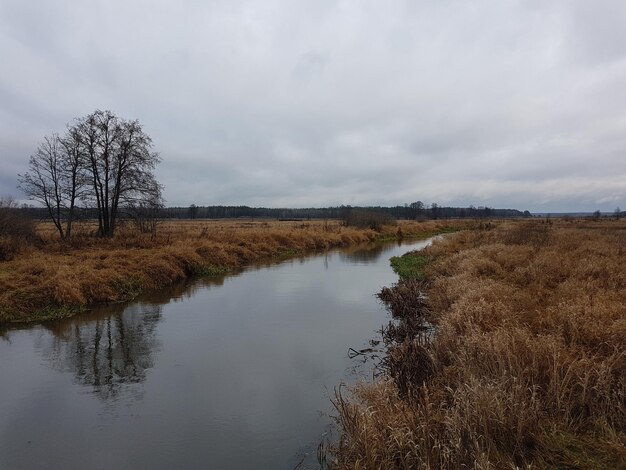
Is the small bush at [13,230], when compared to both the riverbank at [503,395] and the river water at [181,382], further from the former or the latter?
the riverbank at [503,395]

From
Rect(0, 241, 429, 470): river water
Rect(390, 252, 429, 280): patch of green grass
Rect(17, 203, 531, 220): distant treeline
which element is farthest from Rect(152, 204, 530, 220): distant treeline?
Rect(0, 241, 429, 470): river water

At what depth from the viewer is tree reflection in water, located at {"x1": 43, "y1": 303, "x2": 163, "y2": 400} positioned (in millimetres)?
8203

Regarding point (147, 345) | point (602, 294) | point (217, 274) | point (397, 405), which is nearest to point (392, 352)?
point (397, 405)

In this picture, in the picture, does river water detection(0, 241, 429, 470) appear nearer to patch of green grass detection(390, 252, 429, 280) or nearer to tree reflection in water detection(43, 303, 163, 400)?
tree reflection in water detection(43, 303, 163, 400)

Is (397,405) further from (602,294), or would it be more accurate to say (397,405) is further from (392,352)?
(602,294)

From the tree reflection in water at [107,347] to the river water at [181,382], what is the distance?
1.1 inches

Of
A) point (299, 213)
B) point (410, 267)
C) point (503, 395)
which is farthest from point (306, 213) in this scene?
point (503, 395)

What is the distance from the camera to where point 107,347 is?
10102 mm

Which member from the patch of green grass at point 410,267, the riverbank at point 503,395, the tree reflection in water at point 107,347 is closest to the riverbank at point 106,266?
the tree reflection in water at point 107,347

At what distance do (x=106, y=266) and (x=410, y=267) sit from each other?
1532 centimetres

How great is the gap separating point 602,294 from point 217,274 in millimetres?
17443

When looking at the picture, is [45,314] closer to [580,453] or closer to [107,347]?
[107,347]

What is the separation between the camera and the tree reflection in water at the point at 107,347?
8.20 m

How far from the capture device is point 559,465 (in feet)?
13.2
